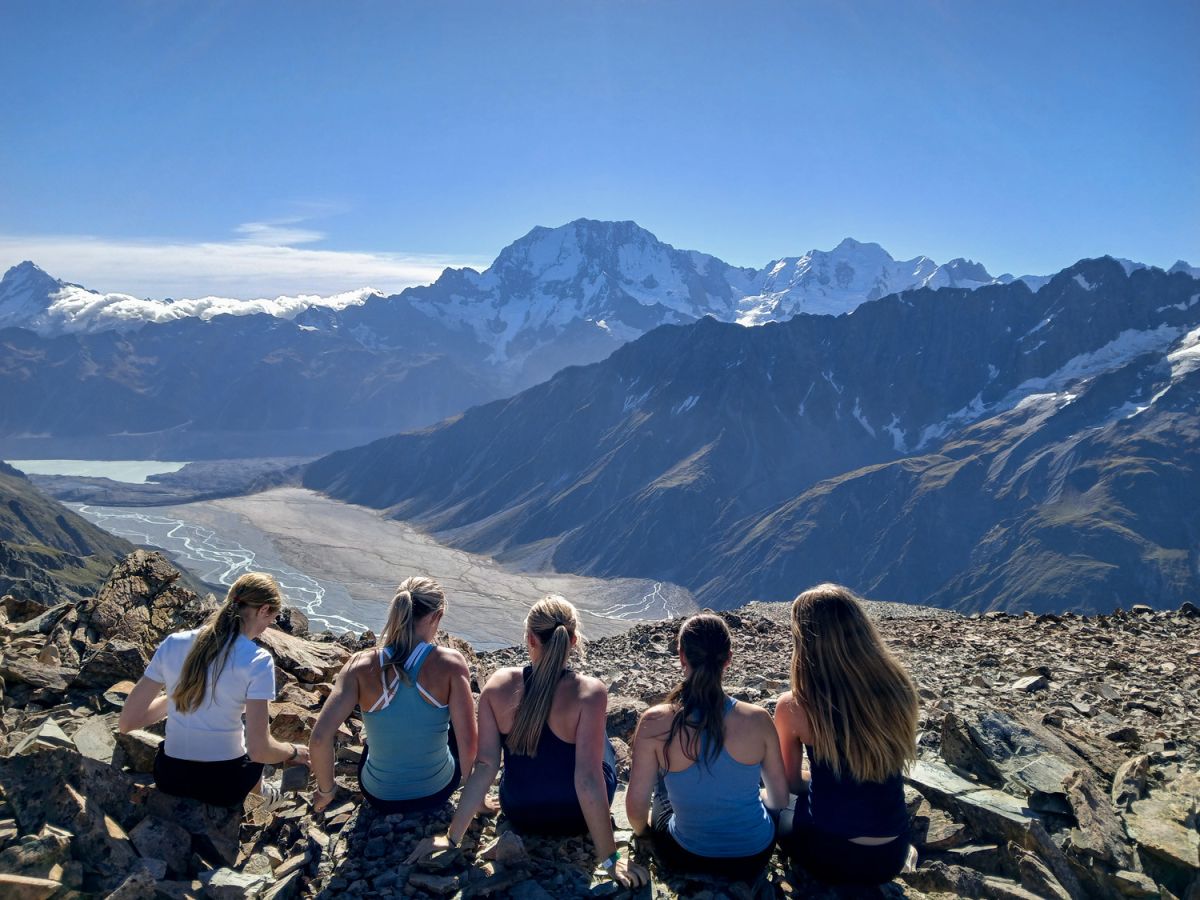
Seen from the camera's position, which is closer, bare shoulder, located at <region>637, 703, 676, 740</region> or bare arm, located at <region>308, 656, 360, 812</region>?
bare shoulder, located at <region>637, 703, 676, 740</region>

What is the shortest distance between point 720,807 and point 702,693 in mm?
1015

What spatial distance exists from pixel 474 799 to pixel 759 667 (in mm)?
13503

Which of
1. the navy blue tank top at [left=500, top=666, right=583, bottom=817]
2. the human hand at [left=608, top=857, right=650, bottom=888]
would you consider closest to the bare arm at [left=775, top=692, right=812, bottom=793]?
the human hand at [left=608, top=857, right=650, bottom=888]

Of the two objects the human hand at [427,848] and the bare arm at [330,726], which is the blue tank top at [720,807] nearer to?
the human hand at [427,848]

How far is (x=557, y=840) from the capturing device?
23.5ft

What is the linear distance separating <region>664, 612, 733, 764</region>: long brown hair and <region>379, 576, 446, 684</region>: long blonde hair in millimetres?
2207

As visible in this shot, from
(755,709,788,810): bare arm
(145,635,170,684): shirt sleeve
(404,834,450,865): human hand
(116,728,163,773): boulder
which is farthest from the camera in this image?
(116,728,163,773): boulder

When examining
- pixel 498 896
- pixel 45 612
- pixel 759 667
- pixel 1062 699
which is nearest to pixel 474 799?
pixel 498 896

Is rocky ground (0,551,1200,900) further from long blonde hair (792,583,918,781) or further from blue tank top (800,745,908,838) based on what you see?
long blonde hair (792,583,918,781)

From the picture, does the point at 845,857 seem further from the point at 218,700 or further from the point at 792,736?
the point at 218,700

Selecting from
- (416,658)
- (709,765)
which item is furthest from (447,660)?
(709,765)

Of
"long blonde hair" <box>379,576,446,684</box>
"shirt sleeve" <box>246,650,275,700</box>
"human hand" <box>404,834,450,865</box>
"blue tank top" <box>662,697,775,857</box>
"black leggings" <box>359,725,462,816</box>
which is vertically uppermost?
"long blonde hair" <box>379,576,446,684</box>

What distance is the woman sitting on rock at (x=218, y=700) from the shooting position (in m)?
7.04

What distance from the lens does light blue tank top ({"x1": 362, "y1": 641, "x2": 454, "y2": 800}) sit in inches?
276
